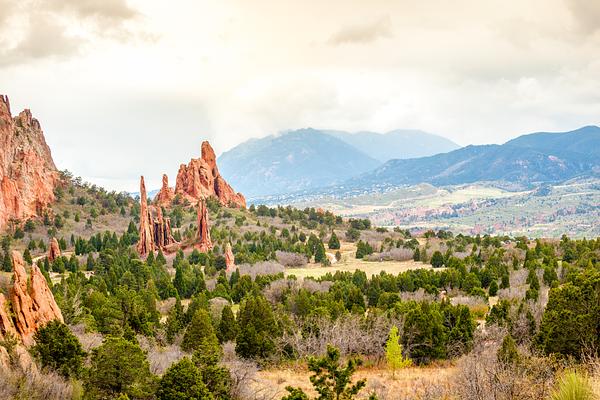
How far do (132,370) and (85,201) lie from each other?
11202 centimetres

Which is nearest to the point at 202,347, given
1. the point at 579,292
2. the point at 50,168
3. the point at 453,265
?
the point at 579,292

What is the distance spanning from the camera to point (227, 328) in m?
44.8

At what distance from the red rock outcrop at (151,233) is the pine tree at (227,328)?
161 ft

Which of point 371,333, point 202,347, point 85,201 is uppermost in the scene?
point 85,201

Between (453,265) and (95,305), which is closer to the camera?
(95,305)

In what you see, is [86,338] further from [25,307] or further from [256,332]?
[256,332]

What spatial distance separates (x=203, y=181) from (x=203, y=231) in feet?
152

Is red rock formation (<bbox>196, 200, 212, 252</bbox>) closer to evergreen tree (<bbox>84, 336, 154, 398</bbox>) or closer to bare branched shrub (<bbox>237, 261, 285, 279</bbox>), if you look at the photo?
bare branched shrub (<bbox>237, 261, 285, 279</bbox>)

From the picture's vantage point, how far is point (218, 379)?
25.6 m

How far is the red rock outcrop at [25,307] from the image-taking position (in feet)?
98.6

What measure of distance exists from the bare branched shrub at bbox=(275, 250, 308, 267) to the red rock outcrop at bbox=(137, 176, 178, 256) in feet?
61.0

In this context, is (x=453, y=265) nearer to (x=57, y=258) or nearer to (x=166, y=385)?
(x=57, y=258)

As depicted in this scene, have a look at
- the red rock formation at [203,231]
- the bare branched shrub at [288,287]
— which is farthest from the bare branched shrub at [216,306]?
the red rock formation at [203,231]

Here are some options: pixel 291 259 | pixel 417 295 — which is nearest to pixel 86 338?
pixel 417 295
